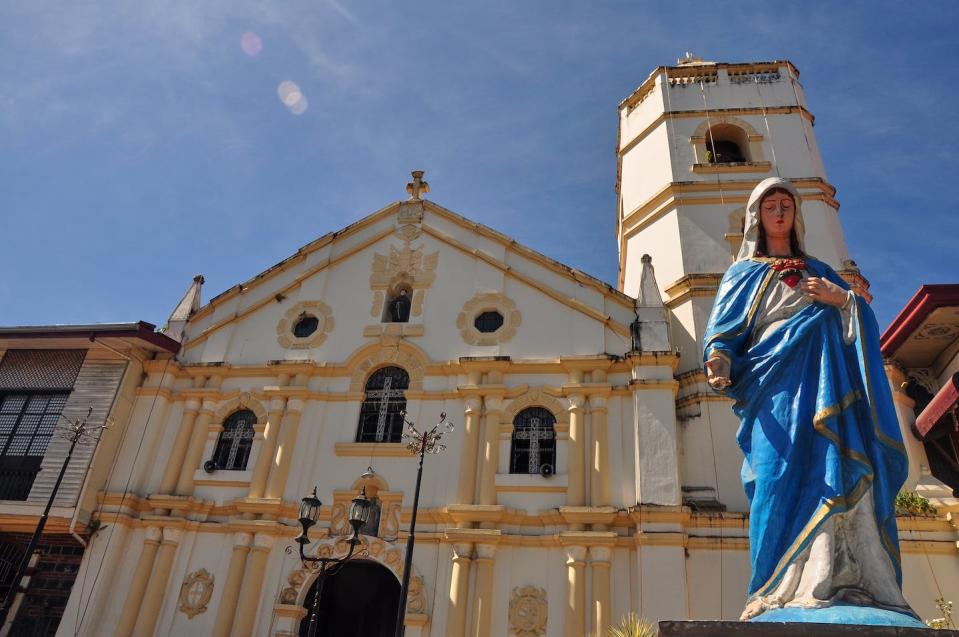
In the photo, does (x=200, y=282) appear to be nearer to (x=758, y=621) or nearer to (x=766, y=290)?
(x=766, y=290)

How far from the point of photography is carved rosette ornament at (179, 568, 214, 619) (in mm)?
13398

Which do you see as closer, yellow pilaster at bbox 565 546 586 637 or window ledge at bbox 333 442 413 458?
yellow pilaster at bbox 565 546 586 637

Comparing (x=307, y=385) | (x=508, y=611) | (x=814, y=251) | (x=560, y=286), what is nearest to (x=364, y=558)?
(x=508, y=611)

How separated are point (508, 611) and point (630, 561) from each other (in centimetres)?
235

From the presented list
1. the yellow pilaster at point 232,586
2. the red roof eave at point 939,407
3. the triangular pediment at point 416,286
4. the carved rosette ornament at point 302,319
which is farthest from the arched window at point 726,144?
the yellow pilaster at point 232,586

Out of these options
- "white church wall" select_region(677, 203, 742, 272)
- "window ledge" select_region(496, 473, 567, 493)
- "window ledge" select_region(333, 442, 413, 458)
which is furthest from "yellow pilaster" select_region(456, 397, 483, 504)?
"white church wall" select_region(677, 203, 742, 272)

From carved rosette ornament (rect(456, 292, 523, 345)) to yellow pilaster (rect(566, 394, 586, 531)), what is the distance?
226 cm

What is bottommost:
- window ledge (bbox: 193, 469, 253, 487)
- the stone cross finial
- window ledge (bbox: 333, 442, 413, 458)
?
window ledge (bbox: 193, 469, 253, 487)

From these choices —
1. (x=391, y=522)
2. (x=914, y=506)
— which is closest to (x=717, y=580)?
(x=914, y=506)

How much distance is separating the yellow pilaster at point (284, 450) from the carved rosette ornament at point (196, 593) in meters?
1.93

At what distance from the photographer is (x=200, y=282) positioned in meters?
18.4

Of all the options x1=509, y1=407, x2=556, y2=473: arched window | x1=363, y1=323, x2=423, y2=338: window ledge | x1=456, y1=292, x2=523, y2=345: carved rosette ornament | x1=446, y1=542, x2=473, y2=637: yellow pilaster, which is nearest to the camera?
x1=446, y1=542, x2=473, y2=637: yellow pilaster

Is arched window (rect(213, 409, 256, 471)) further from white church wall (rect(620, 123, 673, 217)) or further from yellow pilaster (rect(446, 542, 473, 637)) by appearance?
white church wall (rect(620, 123, 673, 217))

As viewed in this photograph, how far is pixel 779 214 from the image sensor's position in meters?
6.89
